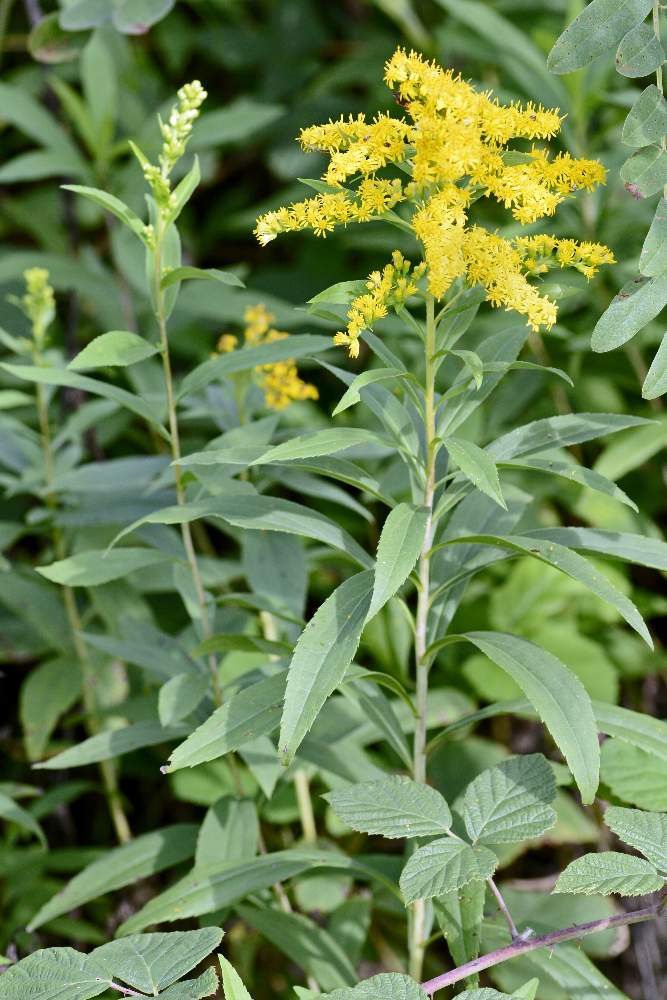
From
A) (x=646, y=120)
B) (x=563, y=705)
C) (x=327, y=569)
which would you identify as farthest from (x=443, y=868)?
(x=327, y=569)

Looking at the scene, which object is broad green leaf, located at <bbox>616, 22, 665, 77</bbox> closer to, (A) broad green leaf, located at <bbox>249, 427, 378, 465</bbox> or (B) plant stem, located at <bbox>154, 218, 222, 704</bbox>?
(A) broad green leaf, located at <bbox>249, 427, 378, 465</bbox>

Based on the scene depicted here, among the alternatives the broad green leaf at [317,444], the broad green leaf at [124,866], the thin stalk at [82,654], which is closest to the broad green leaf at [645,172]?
the broad green leaf at [317,444]

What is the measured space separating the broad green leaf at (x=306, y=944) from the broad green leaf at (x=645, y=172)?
3.19ft

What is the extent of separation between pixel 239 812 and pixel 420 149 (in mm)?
993

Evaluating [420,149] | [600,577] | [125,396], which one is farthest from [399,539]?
[125,396]

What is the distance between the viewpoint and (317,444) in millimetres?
1189

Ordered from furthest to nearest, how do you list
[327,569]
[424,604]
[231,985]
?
1. [327,569]
2. [424,604]
3. [231,985]

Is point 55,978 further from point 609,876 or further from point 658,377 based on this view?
point 658,377

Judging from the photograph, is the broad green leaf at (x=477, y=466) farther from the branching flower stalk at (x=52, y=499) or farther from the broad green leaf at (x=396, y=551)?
the branching flower stalk at (x=52, y=499)

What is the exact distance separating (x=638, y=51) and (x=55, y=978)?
46.1 inches

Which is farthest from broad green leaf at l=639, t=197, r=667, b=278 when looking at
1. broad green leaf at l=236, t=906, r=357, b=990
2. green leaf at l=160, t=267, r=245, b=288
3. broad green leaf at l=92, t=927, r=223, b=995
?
broad green leaf at l=236, t=906, r=357, b=990

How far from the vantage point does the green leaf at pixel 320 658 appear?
112 centimetres

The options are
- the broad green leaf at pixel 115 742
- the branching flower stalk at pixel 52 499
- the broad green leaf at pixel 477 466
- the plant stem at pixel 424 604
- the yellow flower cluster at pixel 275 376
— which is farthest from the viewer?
the branching flower stalk at pixel 52 499

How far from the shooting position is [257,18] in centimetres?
395
